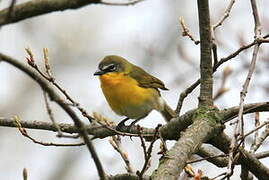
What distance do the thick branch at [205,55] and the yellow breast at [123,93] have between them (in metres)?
2.26

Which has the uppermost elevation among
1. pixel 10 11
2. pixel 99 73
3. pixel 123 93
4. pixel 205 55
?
pixel 10 11

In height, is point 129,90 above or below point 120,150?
above

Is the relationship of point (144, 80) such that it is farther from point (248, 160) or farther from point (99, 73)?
point (248, 160)

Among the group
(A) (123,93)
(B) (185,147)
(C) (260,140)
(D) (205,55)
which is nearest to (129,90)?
(A) (123,93)

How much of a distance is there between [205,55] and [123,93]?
241 centimetres

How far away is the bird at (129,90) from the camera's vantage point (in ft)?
20.0

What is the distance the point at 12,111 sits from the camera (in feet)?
46.8

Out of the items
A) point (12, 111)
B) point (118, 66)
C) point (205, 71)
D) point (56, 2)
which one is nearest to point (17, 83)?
point (12, 111)

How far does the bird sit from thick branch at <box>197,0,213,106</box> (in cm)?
216

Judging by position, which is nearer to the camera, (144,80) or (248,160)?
(248,160)

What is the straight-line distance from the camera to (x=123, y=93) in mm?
6121

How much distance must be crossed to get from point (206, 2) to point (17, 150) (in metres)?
12.9

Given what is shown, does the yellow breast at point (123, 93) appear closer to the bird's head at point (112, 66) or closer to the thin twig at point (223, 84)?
the bird's head at point (112, 66)

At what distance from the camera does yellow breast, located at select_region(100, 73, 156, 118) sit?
239 inches
